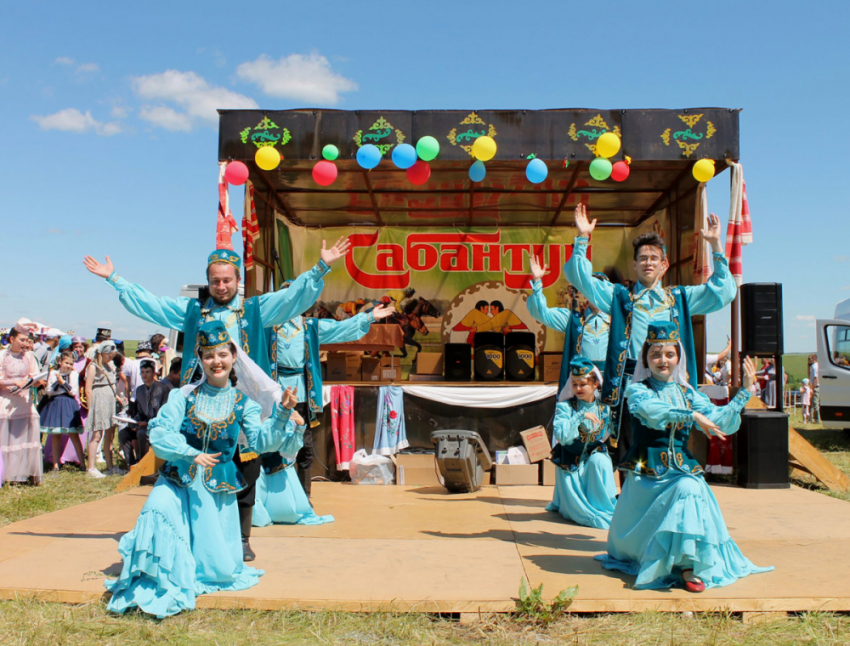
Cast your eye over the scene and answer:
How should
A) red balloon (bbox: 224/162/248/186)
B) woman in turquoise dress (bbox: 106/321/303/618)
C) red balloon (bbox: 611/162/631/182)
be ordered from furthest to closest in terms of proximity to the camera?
red balloon (bbox: 611/162/631/182) < red balloon (bbox: 224/162/248/186) < woman in turquoise dress (bbox: 106/321/303/618)

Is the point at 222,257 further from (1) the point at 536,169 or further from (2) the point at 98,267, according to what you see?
(1) the point at 536,169

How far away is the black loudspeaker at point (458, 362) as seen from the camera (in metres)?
9.23

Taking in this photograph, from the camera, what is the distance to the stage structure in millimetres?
7371

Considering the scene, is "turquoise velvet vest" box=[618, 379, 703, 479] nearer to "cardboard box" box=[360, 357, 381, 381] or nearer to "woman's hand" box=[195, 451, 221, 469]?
"woman's hand" box=[195, 451, 221, 469]

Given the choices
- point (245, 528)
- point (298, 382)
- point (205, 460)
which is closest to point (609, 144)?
point (298, 382)

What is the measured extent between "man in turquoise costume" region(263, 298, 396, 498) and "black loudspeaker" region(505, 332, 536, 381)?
3801 mm

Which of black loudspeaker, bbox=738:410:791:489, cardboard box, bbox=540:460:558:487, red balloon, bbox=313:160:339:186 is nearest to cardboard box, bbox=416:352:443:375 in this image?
cardboard box, bbox=540:460:558:487

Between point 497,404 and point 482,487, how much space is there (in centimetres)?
89

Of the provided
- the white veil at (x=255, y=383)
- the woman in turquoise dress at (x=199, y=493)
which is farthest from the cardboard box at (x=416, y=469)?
the woman in turquoise dress at (x=199, y=493)

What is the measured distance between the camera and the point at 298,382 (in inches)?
217

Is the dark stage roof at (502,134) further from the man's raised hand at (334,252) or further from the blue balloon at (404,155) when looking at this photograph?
the man's raised hand at (334,252)

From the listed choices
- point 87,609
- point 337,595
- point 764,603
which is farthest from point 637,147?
point 87,609

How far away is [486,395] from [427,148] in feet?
8.52

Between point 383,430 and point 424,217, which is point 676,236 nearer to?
A: point 424,217
